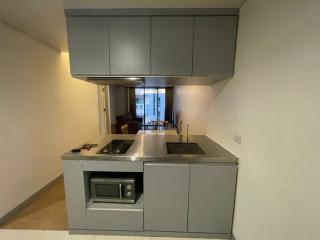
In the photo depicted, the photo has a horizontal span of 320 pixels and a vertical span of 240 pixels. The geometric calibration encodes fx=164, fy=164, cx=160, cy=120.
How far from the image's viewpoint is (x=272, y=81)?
1151 millimetres

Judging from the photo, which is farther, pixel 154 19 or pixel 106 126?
pixel 106 126

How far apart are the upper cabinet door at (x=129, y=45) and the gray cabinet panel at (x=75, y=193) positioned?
1.08 meters

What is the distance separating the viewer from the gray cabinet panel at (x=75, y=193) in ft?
5.57

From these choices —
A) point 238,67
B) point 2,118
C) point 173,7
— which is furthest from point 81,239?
point 173,7

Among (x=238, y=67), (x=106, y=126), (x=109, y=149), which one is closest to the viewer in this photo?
(x=238, y=67)

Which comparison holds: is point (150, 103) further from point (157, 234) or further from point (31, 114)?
point (157, 234)

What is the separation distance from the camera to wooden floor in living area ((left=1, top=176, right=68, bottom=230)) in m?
1.92

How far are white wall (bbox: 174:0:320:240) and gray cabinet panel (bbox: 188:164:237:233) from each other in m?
0.09

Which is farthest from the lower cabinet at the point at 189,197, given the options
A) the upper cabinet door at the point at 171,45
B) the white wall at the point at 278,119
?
the upper cabinet door at the point at 171,45

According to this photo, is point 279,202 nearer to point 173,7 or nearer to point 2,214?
point 173,7

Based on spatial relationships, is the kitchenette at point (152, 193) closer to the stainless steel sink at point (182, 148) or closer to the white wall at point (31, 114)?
the stainless steel sink at point (182, 148)

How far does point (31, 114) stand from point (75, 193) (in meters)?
1.45

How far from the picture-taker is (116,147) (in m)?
2.03

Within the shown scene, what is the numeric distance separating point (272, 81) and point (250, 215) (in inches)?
44.1
